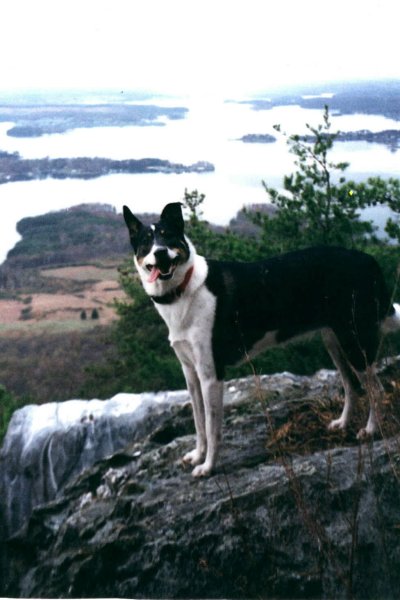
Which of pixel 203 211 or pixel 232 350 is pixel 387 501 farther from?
pixel 203 211

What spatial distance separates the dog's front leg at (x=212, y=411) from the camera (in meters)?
4.43

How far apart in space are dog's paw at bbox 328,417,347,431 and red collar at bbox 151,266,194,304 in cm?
152

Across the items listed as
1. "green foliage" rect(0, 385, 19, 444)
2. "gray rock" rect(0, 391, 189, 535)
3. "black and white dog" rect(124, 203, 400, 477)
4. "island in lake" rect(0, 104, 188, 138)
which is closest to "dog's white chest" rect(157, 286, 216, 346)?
"black and white dog" rect(124, 203, 400, 477)

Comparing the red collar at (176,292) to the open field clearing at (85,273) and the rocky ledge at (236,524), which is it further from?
the open field clearing at (85,273)

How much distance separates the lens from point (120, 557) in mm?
4539

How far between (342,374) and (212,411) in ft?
3.08

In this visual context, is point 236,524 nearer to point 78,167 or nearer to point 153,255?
point 153,255

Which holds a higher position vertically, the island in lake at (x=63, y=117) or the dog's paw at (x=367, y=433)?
the island in lake at (x=63, y=117)

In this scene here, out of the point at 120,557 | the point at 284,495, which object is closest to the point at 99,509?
the point at 120,557

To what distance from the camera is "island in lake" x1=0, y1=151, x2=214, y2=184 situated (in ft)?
18.0

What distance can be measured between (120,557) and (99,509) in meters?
0.52

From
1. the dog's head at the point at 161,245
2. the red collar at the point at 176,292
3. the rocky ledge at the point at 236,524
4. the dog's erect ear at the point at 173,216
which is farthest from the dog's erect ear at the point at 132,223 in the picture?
the rocky ledge at the point at 236,524

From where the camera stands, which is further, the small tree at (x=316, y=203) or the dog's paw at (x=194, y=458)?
the small tree at (x=316, y=203)

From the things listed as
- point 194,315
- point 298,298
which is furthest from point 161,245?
point 298,298
